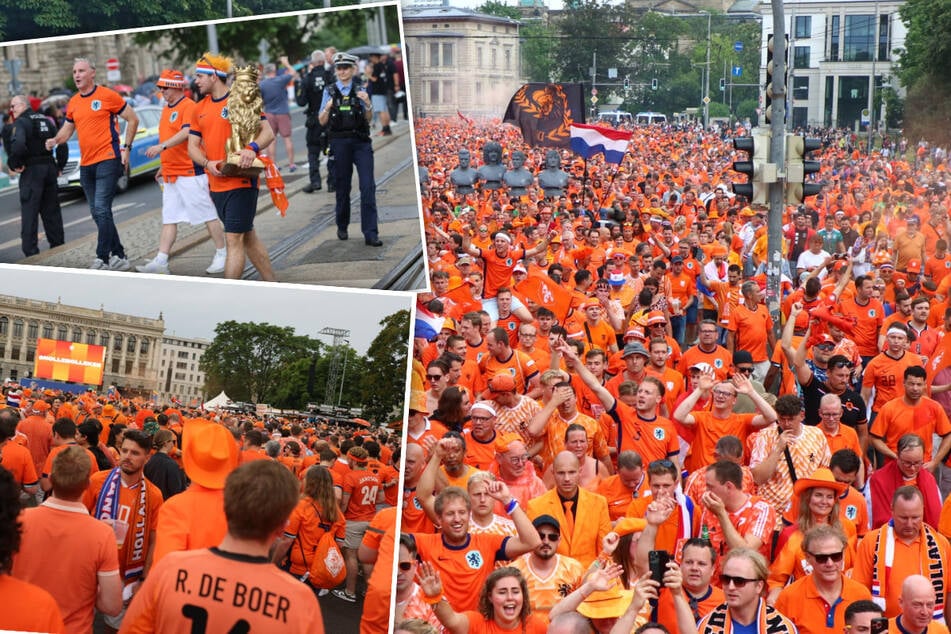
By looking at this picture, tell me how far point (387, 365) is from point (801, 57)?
13.2 m

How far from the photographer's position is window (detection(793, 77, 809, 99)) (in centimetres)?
1883

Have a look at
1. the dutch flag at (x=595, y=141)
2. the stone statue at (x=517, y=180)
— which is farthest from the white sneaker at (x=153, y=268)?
the stone statue at (x=517, y=180)

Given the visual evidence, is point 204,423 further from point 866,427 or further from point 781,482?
point 866,427

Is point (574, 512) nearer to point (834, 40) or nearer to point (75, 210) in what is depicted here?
point (75, 210)

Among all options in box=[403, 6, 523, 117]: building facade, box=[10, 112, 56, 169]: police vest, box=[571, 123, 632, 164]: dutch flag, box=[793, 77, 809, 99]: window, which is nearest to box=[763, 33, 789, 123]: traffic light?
box=[403, 6, 523, 117]: building facade

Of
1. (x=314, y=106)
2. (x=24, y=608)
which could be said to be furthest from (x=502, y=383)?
(x=314, y=106)

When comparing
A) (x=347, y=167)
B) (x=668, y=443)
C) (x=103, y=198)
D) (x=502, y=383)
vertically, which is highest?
(x=347, y=167)

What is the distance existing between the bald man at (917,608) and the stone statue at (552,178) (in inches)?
604

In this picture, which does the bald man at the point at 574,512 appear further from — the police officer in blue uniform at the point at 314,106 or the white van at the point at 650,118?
the white van at the point at 650,118

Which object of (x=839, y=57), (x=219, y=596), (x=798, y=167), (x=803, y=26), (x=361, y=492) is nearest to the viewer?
(x=219, y=596)

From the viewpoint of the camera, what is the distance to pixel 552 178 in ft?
69.9

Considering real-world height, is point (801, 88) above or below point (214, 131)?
below

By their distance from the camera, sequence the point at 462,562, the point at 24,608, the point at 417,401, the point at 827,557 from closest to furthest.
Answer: the point at 24,608 → the point at 827,557 → the point at 462,562 → the point at 417,401

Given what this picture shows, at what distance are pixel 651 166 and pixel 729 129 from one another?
378 cm
